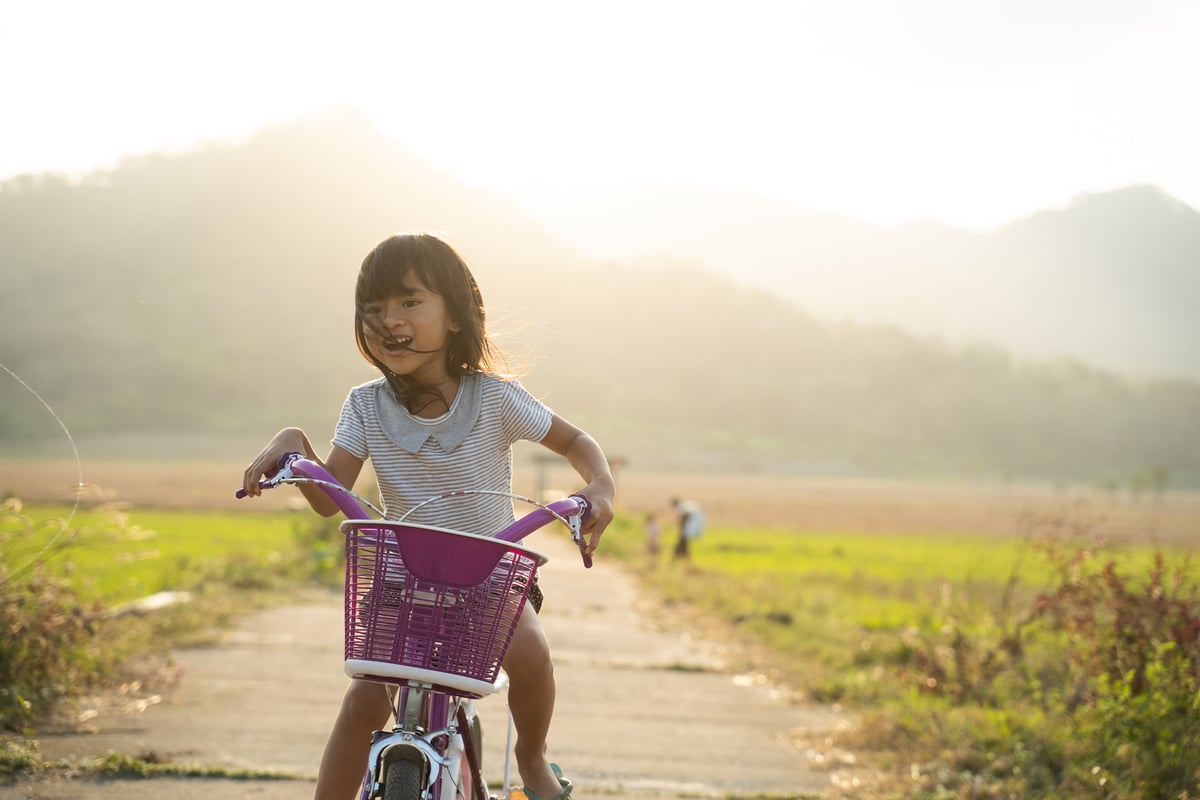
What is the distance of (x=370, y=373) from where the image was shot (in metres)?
84.3

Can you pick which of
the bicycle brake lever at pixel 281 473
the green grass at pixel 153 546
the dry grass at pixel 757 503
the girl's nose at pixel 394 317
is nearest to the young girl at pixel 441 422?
the girl's nose at pixel 394 317

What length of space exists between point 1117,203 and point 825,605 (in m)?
121

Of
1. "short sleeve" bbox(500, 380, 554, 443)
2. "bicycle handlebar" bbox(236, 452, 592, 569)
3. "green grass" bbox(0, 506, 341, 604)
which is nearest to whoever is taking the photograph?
"bicycle handlebar" bbox(236, 452, 592, 569)

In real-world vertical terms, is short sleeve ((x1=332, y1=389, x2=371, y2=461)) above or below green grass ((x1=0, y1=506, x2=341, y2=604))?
above

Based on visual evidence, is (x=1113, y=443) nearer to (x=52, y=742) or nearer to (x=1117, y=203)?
(x=1117, y=203)

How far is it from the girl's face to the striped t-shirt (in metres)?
0.11

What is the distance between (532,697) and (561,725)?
357cm

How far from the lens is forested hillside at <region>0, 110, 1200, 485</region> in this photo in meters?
101

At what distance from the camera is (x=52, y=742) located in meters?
4.81

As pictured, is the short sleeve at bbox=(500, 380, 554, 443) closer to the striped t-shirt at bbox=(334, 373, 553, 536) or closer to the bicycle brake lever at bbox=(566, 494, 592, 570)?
the striped t-shirt at bbox=(334, 373, 553, 536)

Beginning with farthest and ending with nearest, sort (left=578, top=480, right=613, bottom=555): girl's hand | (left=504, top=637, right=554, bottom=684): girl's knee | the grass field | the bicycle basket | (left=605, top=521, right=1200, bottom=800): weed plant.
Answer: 1. the grass field
2. (left=605, top=521, right=1200, bottom=800): weed plant
3. (left=504, top=637, right=554, bottom=684): girl's knee
4. (left=578, top=480, right=613, bottom=555): girl's hand
5. the bicycle basket

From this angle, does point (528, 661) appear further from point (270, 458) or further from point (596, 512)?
point (270, 458)

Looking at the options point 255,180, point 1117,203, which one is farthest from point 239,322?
point 1117,203

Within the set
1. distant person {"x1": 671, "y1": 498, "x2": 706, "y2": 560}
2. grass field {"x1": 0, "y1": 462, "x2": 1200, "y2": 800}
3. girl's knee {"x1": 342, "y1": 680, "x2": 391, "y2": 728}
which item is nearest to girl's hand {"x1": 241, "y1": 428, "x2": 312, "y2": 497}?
girl's knee {"x1": 342, "y1": 680, "x2": 391, "y2": 728}
